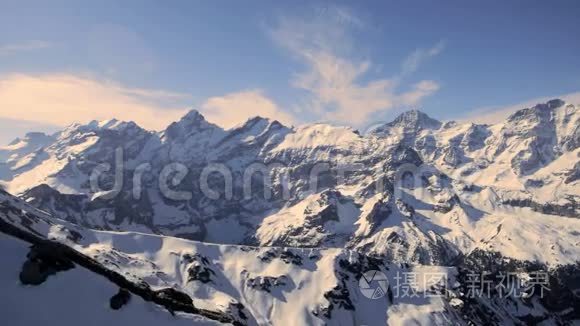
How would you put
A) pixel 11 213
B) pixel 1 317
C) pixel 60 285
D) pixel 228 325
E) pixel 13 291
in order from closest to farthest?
pixel 1 317 → pixel 13 291 → pixel 60 285 → pixel 228 325 → pixel 11 213

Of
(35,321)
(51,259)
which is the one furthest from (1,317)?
(51,259)

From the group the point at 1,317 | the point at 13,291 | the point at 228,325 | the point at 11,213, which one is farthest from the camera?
the point at 11,213

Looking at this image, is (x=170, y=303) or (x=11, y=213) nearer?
(x=170, y=303)

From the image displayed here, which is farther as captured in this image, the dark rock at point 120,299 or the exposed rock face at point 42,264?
the dark rock at point 120,299

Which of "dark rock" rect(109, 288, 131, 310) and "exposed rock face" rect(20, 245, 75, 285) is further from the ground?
"exposed rock face" rect(20, 245, 75, 285)

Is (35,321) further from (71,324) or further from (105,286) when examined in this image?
(105,286)

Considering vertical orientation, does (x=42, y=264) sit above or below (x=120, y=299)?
above

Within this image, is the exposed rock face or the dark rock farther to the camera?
the dark rock

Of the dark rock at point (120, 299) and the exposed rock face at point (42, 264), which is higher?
the exposed rock face at point (42, 264)

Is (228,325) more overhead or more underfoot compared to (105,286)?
more underfoot

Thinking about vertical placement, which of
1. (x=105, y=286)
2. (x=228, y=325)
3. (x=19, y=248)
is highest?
(x=19, y=248)

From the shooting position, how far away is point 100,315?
54438mm

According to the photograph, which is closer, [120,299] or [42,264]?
[42,264]

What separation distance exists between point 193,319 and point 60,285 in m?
14.9
